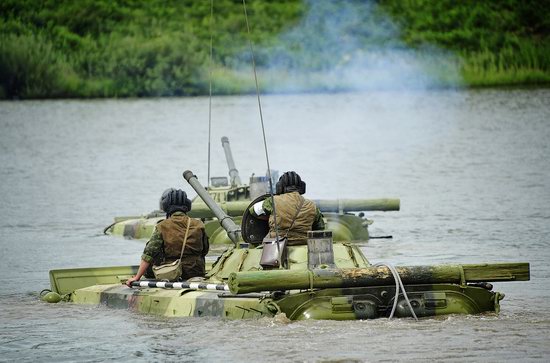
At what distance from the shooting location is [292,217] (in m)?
19.7

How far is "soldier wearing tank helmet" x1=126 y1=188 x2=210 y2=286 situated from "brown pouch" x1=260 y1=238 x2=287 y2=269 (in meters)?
1.17

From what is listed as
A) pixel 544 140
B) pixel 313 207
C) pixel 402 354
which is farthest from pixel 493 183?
pixel 402 354

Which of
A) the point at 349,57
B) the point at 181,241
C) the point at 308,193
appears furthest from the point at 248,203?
the point at 349,57

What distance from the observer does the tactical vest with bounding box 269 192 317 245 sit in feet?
64.4

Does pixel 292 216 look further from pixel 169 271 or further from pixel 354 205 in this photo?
pixel 354 205

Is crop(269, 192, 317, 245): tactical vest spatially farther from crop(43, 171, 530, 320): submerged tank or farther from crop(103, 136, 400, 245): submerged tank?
crop(103, 136, 400, 245): submerged tank

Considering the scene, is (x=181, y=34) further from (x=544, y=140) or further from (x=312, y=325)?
(x=312, y=325)

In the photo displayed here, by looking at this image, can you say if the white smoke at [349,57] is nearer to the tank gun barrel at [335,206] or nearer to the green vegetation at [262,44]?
the green vegetation at [262,44]

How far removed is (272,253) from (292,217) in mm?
→ 698

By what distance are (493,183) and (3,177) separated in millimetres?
12775

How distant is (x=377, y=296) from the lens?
18.2 metres

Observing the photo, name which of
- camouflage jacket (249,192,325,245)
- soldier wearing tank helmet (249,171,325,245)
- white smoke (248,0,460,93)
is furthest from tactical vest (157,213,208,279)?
white smoke (248,0,460,93)

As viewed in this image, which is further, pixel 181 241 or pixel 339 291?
pixel 181 241

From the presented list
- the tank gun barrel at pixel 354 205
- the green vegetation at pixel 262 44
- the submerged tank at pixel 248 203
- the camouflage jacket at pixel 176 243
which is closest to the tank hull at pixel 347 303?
the camouflage jacket at pixel 176 243
